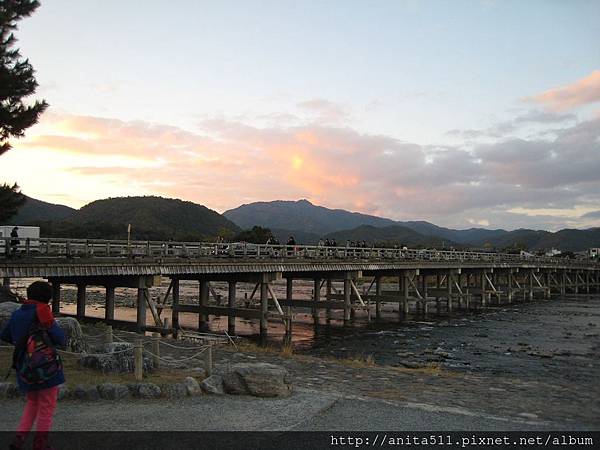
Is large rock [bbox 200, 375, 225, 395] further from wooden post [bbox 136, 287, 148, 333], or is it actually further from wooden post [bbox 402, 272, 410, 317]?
wooden post [bbox 402, 272, 410, 317]

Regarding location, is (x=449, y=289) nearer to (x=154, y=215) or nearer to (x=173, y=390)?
(x=173, y=390)

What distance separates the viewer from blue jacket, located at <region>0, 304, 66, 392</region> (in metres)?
6.30

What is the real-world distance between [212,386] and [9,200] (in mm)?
13848

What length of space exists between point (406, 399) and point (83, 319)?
67.8 ft

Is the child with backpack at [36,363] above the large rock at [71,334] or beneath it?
above

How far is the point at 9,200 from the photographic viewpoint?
776 inches

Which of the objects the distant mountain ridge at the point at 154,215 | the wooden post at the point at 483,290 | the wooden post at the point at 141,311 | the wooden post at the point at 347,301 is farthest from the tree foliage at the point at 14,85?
the distant mountain ridge at the point at 154,215

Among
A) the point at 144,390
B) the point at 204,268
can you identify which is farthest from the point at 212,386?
the point at 204,268

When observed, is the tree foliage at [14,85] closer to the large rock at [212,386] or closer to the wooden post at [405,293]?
the large rock at [212,386]

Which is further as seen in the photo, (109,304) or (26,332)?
(109,304)

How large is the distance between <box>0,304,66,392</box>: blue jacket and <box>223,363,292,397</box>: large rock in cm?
452

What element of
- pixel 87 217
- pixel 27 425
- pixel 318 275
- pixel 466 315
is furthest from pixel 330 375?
pixel 87 217

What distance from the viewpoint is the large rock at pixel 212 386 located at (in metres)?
10.4

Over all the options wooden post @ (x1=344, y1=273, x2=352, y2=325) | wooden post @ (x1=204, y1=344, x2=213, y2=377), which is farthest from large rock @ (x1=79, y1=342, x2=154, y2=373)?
wooden post @ (x1=344, y1=273, x2=352, y2=325)
